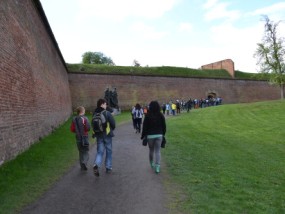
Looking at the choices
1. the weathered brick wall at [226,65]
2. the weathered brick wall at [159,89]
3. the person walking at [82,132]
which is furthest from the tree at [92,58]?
the person walking at [82,132]

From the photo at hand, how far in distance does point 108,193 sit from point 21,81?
546cm

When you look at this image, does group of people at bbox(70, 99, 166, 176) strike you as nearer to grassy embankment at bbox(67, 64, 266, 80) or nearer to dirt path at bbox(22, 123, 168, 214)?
dirt path at bbox(22, 123, 168, 214)

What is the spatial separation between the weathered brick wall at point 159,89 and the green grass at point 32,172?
2353 centimetres

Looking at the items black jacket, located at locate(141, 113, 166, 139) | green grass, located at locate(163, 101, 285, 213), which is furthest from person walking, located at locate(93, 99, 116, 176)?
green grass, located at locate(163, 101, 285, 213)

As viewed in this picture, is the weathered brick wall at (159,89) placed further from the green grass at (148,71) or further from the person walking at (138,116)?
the person walking at (138,116)

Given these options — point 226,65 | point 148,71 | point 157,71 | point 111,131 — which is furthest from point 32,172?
point 226,65

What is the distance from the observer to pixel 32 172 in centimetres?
734

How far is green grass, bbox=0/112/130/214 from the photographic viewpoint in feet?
18.3

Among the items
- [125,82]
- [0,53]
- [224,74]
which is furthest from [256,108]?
[0,53]

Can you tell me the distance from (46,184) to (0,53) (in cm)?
341

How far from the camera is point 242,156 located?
10133 millimetres

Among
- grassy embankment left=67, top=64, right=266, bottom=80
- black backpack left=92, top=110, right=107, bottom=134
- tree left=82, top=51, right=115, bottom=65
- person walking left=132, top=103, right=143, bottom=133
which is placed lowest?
person walking left=132, top=103, right=143, bottom=133

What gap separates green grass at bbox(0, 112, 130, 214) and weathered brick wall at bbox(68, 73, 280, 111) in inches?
926

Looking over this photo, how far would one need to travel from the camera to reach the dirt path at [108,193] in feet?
16.9
